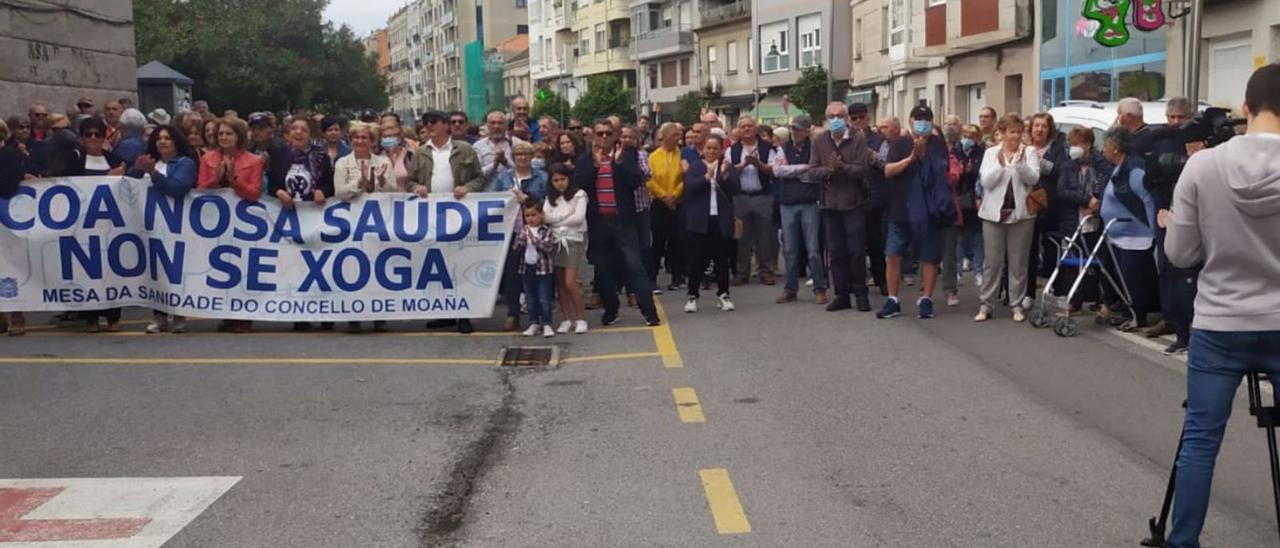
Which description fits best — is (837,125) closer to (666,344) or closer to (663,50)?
(666,344)

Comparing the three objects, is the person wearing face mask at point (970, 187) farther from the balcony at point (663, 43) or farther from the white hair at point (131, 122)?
the balcony at point (663, 43)

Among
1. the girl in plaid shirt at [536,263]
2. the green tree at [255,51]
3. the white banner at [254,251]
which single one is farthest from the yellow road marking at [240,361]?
the green tree at [255,51]

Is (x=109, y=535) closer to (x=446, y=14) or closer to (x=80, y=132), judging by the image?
(x=80, y=132)

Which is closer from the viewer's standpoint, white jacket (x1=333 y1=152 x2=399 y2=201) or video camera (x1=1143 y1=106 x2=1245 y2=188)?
video camera (x1=1143 y1=106 x2=1245 y2=188)

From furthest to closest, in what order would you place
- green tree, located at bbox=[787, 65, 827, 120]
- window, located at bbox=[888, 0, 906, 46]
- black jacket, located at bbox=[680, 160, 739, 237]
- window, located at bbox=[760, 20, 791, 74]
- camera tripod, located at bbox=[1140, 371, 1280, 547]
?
window, located at bbox=[760, 20, 791, 74], green tree, located at bbox=[787, 65, 827, 120], window, located at bbox=[888, 0, 906, 46], black jacket, located at bbox=[680, 160, 739, 237], camera tripod, located at bbox=[1140, 371, 1280, 547]

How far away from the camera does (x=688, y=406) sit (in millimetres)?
8344

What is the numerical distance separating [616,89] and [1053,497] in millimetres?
68751

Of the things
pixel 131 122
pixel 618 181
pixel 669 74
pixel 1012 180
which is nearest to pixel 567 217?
pixel 618 181

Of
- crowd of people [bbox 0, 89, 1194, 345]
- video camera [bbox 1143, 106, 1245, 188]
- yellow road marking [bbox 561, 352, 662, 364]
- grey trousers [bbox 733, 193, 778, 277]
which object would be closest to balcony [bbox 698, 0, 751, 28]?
grey trousers [bbox 733, 193, 778, 277]

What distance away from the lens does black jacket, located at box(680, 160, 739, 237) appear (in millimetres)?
12734

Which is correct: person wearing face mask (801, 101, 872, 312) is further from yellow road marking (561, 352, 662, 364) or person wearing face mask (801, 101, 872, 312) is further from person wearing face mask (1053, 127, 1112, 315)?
yellow road marking (561, 352, 662, 364)

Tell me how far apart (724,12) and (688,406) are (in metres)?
59.2

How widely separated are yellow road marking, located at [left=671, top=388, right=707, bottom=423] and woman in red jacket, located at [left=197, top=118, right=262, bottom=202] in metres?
4.70

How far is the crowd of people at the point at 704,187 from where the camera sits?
11266mm
